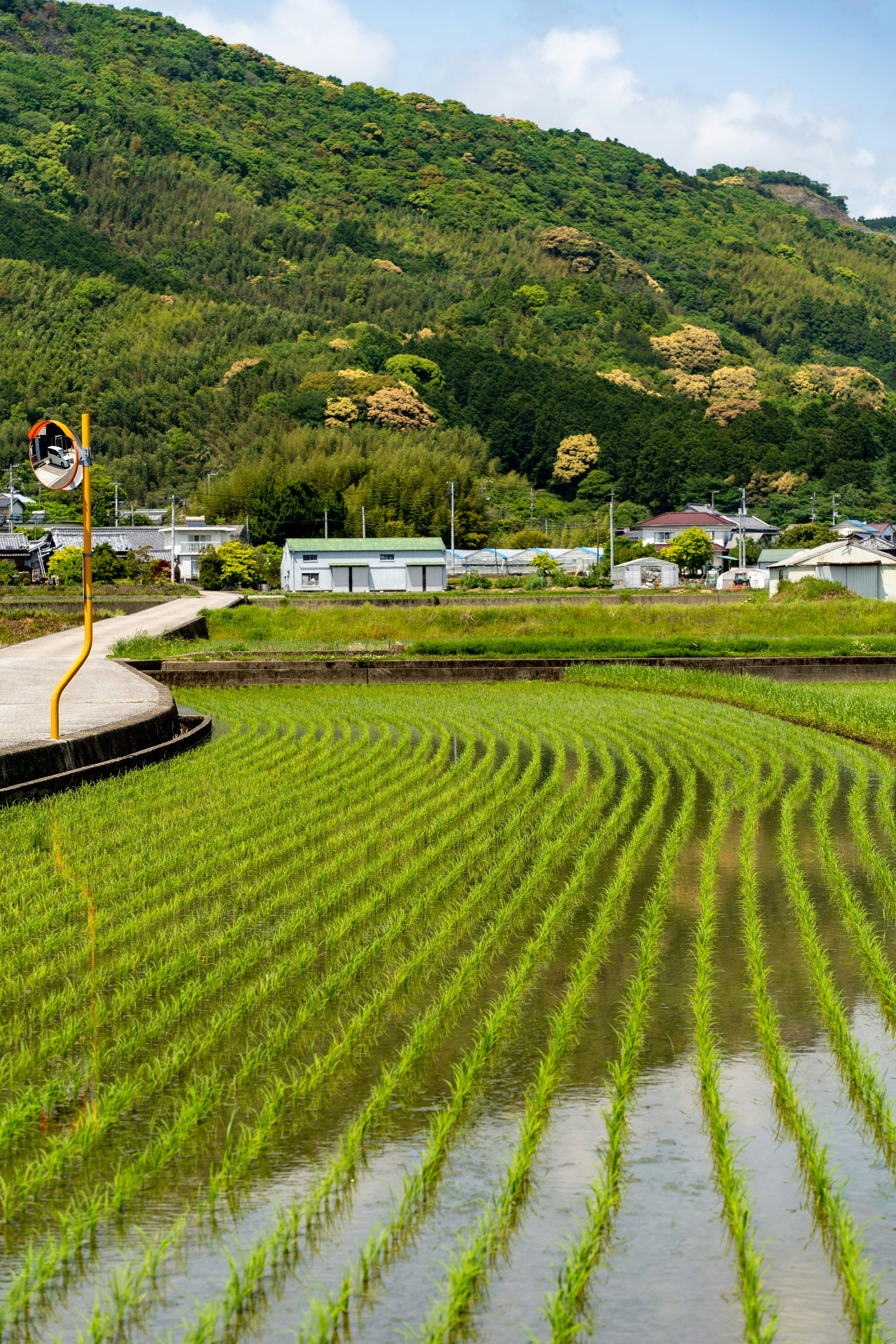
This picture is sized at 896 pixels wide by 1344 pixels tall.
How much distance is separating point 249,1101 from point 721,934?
8.40 feet

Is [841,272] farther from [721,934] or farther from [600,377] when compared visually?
[721,934]

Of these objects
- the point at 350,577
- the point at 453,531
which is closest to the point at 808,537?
the point at 453,531

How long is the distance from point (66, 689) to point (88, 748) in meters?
4.79

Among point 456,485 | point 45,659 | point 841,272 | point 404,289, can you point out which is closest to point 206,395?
point 456,485

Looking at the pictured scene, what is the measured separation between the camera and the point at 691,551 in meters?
61.9

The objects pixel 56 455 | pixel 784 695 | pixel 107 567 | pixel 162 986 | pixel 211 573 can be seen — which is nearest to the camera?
pixel 162 986

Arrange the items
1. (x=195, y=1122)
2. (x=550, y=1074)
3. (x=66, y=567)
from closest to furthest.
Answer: (x=195, y=1122) → (x=550, y=1074) → (x=66, y=567)

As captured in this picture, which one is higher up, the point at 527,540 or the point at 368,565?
the point at 527,540

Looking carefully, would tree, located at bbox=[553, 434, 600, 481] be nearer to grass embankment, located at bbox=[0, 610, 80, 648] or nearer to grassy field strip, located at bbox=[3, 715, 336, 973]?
grass embankment, located at bbox=[0, 610, 80, 648]

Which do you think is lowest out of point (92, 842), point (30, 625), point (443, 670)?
point (92, 842)

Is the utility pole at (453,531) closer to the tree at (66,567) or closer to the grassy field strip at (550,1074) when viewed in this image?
the tree at (66,567)

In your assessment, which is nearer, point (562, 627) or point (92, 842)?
point (92, 842)

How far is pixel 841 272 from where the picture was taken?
17788 cm

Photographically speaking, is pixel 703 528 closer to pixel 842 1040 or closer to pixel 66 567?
pixel 66 567
